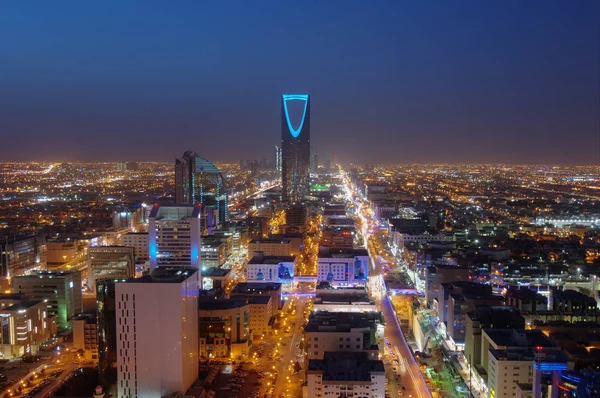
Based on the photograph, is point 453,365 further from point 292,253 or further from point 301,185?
point 301,185

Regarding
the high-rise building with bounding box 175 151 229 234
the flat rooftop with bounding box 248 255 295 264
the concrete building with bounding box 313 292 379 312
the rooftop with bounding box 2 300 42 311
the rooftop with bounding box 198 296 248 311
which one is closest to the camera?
the rooftop with bounding box 2 300 42 311

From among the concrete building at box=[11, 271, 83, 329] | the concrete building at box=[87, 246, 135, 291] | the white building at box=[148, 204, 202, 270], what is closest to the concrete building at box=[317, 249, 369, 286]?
the white building at box=[148, 204, 202, 270]

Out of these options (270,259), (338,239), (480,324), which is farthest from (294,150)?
(480,324)

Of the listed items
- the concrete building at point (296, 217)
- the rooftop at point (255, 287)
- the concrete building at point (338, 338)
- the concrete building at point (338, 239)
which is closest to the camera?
the concrete building at point (338, 338)

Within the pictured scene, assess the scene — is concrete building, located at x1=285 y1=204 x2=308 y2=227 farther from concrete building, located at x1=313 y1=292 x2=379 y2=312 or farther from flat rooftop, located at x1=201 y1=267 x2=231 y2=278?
concrete building, located at x1=313 y1=292 x2=379 y2=312

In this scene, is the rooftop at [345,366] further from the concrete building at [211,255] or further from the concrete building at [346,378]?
the concrete building at [211,255]

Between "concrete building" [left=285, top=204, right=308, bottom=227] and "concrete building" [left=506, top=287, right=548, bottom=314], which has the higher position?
"concrete building" [left=285, top=204, right=308, bottom=227]

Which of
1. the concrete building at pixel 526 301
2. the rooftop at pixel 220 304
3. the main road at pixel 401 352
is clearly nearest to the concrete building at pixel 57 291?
the rooftop at pixel 220 304
